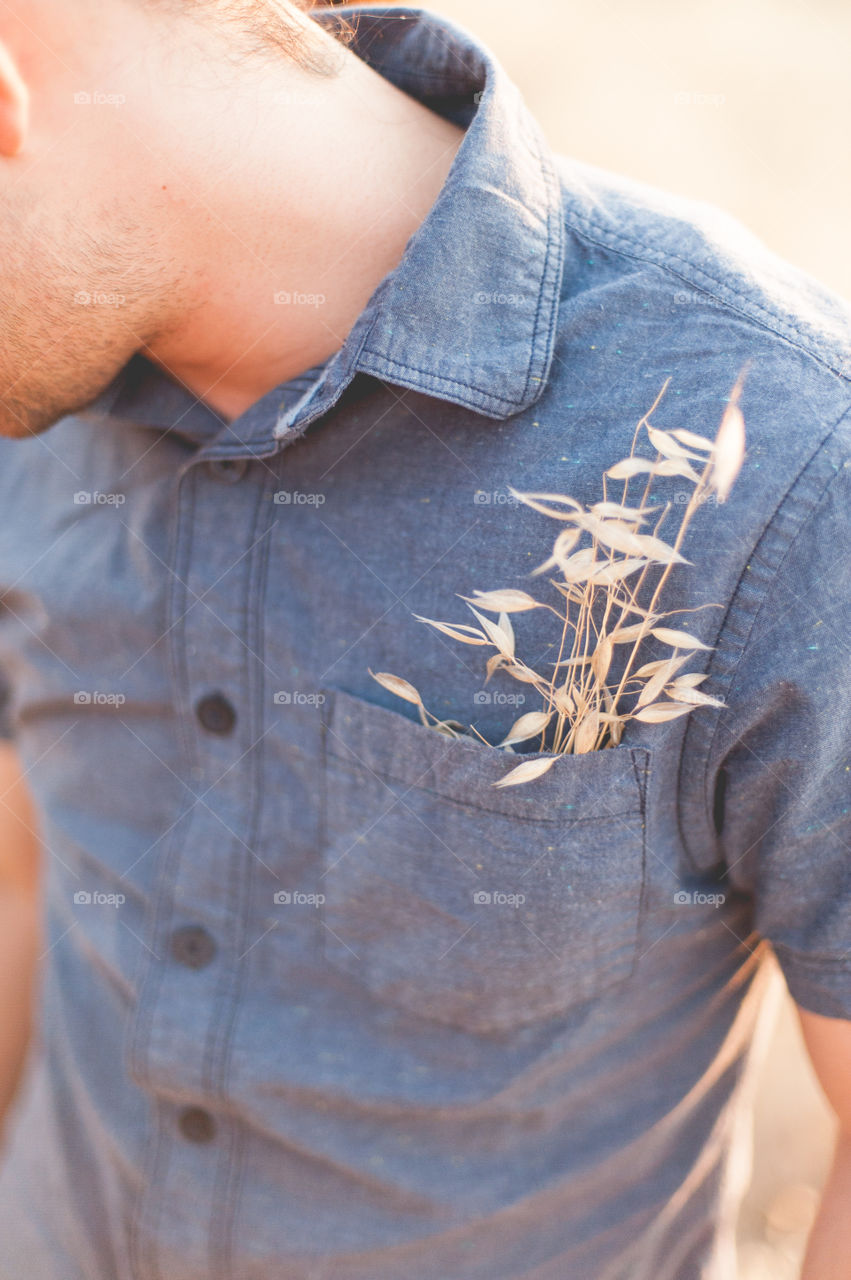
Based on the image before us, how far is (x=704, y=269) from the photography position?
76 centimetres

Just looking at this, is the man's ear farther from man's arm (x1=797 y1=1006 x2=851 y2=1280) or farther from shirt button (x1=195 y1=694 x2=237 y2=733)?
man's arm (x1=797 y1=1006 x2=851 y2=1280)

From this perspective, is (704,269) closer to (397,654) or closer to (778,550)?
(778,550)

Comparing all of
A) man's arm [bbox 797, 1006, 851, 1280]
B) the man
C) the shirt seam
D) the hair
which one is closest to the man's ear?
the man

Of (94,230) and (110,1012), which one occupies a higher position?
(94,230)

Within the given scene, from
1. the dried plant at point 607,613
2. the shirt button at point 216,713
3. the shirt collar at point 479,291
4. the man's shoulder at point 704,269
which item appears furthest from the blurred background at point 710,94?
the shirt button at point 216,713

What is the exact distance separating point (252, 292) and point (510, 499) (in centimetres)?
35

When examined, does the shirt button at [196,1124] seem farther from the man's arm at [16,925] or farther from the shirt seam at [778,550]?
the shirt seam at [778,550]

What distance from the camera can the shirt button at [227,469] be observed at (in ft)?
2.94

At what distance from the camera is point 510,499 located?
0.76 metres

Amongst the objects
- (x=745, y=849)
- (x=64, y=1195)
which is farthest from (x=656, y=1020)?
(x=64, y=1195)

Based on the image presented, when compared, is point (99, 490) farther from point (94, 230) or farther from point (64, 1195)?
point (64, 1195)

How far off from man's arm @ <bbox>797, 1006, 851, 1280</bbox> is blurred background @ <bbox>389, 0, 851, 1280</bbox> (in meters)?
2.57

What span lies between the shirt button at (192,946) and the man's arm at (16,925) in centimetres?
50

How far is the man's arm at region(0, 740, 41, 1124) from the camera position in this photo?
4.47 ft
